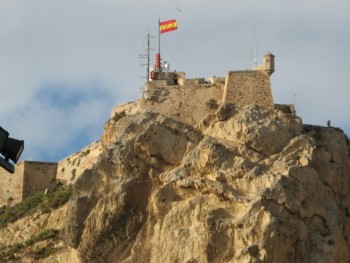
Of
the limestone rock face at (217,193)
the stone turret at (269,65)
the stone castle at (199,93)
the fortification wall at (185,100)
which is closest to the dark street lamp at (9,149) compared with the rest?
A: the limestone rock face at (217,193)

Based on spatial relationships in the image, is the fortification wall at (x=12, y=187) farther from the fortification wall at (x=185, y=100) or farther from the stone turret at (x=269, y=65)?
the stone turret at (x=269, y=65)

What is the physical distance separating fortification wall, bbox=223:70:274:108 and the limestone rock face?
1971 millimetres

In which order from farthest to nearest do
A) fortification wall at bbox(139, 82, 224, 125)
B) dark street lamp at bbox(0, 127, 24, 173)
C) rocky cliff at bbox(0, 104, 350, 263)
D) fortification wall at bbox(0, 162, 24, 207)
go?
fortification wall at bbox(0, 162, 24, 207) < fortification wall at bbox(139, 82, 224, 125) < rocky cliff at bbox(0, 104, 350, 263) < dark street lamp at bbox(0, 127, 24, 173)

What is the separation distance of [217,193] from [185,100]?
20.0ft

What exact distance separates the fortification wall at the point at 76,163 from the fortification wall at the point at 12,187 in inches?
84.8

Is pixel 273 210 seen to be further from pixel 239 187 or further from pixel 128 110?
pixel 128 110

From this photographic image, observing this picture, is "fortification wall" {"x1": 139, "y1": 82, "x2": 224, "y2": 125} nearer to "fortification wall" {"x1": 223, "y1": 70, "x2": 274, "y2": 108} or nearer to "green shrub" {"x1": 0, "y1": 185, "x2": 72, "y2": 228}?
"fortification wall" {"x1": 223, "y1": 70, "x2": 274, "y2": 108}

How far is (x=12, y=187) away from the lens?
4509cm

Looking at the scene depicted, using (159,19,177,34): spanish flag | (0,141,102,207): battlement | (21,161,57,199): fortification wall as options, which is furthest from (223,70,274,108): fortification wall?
(21,161,57,199): fortification wall

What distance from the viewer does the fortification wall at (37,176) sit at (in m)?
44.8

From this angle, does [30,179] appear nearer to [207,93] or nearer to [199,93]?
[199,93]

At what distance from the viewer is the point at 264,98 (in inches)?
1316

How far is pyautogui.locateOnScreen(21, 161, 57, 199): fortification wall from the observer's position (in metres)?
44.8

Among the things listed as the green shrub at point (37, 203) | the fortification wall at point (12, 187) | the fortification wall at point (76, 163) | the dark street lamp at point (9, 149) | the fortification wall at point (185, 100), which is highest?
the fortification wall at point (185, 100)
